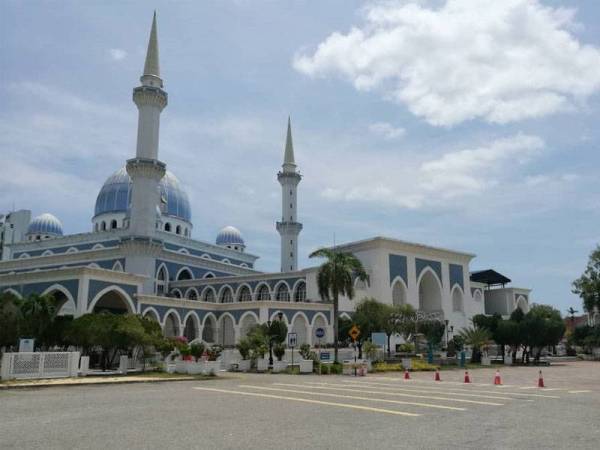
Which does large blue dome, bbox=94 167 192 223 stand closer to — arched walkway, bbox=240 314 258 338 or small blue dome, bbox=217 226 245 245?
small blue dome, bbox=217 226 245 245

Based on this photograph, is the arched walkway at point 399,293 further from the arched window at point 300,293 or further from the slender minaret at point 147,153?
the slender minaret at point 147,153

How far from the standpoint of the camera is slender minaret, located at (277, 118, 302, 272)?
67.8m

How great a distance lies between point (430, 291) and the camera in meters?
67.1

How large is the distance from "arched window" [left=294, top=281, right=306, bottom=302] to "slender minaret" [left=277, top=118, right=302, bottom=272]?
22.1 feet

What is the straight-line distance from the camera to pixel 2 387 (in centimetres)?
2059

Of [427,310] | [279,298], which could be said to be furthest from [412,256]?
[279,298]

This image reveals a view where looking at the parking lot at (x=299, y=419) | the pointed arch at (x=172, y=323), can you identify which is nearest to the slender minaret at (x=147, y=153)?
the pointed arch at (x=172, y=323)

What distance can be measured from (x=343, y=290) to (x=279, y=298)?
990 inches

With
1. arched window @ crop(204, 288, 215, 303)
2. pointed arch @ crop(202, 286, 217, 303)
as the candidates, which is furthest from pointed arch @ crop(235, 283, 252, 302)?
arched window @ crop(204, 288, 215, 303)

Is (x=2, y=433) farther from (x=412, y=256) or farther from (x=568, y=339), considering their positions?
(x=568, y=339)

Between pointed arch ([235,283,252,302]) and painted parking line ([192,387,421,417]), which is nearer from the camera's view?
painted parking line ([192,387,421,417])

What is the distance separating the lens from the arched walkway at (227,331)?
52219 mm

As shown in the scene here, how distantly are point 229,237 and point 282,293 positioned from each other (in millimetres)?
24873

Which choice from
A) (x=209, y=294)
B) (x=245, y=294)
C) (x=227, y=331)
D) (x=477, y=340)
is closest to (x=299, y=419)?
(x=477, y=340)
